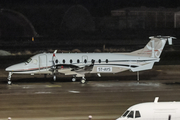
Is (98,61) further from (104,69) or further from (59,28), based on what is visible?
(59,28)

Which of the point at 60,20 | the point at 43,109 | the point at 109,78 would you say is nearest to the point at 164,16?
the point at 60,20

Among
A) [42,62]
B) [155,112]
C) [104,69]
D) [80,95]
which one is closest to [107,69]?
[104,69]

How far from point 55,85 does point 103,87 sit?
14.4 feet

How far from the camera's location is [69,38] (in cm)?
8500

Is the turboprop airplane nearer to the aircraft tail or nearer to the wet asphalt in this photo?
the aircraft tail

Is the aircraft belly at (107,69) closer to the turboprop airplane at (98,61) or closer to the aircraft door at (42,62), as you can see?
the turboprop airplane at (98,61)

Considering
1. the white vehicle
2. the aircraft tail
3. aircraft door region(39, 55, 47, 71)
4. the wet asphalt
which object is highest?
the aircraft tail

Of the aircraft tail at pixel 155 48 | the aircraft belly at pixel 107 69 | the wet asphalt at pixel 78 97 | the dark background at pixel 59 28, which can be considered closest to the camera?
the wet asphalt at pixel 78 97

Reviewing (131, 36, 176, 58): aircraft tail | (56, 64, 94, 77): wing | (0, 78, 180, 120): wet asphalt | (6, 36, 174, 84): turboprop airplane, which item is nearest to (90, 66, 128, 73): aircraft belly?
(6, 36, 174, 84): turboprop airplane

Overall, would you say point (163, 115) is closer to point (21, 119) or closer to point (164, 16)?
point (21, 119)

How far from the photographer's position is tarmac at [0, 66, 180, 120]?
17984 mm

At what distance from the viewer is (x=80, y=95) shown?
23172mm

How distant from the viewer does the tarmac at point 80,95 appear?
1798cm

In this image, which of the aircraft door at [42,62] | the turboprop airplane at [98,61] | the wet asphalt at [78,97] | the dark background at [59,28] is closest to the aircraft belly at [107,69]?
the turboprop airplane at [98,61]
